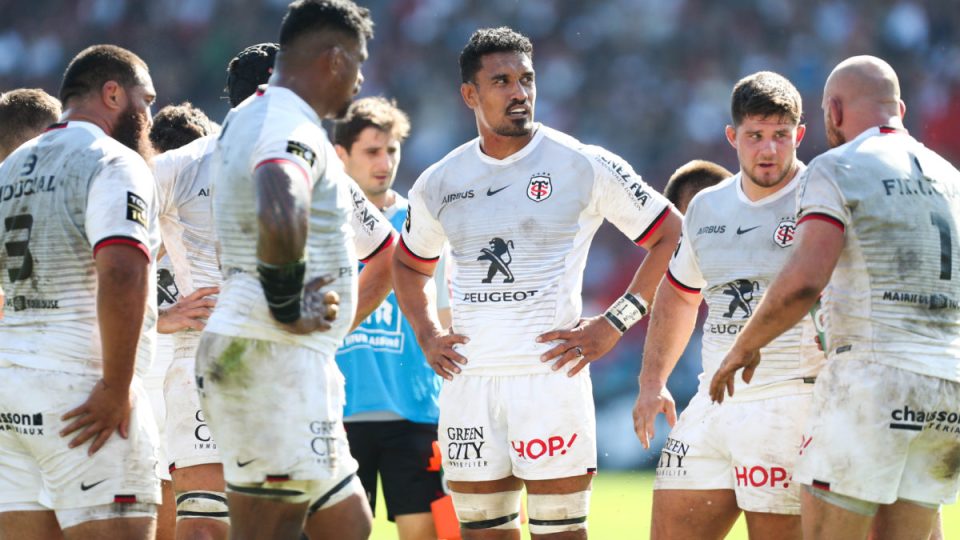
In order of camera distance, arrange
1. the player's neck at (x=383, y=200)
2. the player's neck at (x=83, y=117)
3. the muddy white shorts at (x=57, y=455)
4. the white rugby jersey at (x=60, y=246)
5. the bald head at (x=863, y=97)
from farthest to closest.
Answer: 1. the player's neck at (x=383, y=200)
2. the bald head at (x=863, y=97)
3. the player's neck at (x=83, y=117)
4. the white rugby jersey at (x=60, y=246)
5. the muddy white shorts at (x=57, y=455)

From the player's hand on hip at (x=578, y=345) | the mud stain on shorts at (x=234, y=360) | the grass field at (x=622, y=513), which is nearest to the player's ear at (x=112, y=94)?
the mud stain on shorts at (x=234, y=360)

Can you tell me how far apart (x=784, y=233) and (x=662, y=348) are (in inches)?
39.2

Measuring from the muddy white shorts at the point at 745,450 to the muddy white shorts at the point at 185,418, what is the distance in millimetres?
2433

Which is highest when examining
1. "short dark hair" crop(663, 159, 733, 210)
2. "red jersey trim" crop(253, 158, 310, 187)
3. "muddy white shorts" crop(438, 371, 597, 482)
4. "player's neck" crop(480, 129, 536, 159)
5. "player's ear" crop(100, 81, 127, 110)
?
"player's ear" crop(100, 81, 127, 110)

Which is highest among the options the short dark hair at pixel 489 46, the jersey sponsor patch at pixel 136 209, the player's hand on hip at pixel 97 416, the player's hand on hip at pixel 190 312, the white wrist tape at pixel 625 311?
the short dark hair at pixel 489 46

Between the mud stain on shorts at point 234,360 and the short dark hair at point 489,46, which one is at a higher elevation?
the short dark hair at point 489,46

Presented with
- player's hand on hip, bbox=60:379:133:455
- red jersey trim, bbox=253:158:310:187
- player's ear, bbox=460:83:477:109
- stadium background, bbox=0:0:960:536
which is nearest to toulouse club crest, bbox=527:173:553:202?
player's ear, bbox=460:83:477:109

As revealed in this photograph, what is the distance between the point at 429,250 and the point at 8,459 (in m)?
2.75

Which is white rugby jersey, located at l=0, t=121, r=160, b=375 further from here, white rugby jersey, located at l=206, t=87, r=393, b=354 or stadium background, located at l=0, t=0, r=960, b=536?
stadium background, located at l=0, t=0, r=960, b=536

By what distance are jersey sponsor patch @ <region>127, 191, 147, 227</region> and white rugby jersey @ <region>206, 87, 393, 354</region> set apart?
481 mm

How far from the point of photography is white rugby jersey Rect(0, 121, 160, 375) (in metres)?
5.44

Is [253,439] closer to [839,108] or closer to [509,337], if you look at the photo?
[509,337]

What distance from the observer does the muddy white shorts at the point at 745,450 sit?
256 inches

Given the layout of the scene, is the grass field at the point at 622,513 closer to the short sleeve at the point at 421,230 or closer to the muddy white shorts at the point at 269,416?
the short sleeve at the point at 421,230
